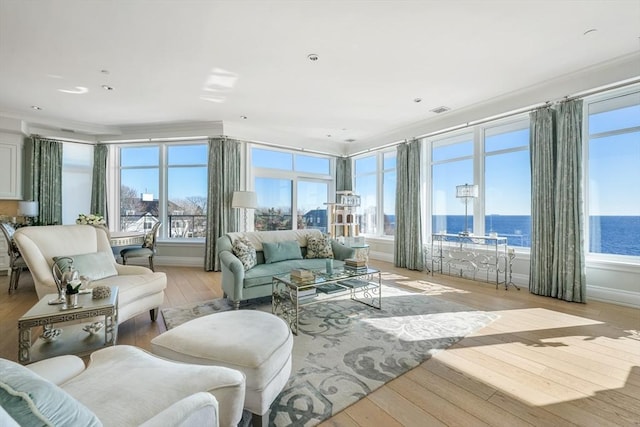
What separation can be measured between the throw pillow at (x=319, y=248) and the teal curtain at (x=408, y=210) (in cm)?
221

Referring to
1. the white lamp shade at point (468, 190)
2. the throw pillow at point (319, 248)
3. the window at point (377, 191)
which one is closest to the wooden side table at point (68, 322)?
the throw pillow at point (319, 248)

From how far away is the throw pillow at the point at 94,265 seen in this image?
2766 mm

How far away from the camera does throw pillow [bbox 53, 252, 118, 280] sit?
9.07 ft

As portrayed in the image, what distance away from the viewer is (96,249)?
324 cm

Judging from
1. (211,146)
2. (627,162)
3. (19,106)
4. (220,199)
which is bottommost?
(220,199)

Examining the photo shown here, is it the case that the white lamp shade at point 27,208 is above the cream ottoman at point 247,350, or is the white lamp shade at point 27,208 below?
above

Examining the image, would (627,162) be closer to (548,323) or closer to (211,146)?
(548,323)

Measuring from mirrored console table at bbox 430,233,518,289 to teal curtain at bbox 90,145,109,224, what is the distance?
22.4 ft

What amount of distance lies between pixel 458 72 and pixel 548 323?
122 inches

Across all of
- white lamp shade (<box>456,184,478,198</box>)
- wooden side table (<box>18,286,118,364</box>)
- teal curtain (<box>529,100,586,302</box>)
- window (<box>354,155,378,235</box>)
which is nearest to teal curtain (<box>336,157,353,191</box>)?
window (<box>354,155,378,235</box>)

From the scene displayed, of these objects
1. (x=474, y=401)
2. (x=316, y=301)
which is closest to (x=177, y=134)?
(x=316, y=301)

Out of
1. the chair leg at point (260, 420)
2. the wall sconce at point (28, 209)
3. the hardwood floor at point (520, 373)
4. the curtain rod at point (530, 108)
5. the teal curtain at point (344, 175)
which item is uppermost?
the curtain rod at point (530, 108)

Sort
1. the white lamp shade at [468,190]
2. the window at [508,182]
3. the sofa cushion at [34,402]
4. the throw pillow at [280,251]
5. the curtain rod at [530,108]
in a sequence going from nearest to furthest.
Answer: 1. the sofa cushion at [34,402]
2. the curtain rod at [530,108]
3. the throw pillow at [280,251]
4. the window at [508,182]
5. the white lamp shade at [468,190]

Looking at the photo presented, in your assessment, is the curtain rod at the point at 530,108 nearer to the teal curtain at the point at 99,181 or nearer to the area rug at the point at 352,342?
the area rug at the point at 352,342
